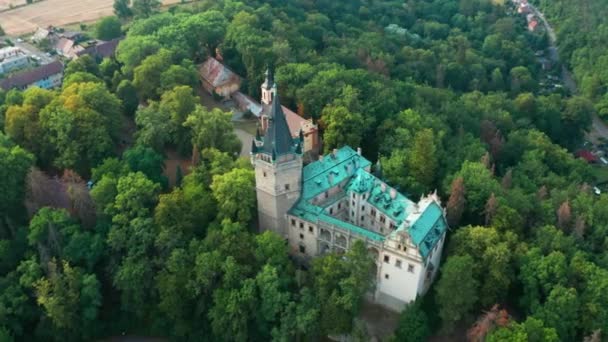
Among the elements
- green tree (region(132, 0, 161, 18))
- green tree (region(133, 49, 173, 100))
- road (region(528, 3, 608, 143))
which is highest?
green tree (region(133, 49, 173, 100))

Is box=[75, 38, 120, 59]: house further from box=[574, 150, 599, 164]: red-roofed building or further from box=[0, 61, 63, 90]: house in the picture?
box=[574, 150, 599, 164]: red-roofed building

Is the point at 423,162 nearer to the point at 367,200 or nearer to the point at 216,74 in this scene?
the point at 367,200

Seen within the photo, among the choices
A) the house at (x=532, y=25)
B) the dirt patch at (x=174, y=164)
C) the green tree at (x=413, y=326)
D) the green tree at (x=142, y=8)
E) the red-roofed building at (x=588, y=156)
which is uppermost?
the green tree at (x=142, y=8)

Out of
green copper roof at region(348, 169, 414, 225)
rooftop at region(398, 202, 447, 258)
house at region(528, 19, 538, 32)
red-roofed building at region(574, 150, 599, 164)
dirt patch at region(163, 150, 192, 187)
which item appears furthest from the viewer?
house at region(528, 19, 538, 32)

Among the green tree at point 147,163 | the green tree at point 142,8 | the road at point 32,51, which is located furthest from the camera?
the green tree at point 142,8

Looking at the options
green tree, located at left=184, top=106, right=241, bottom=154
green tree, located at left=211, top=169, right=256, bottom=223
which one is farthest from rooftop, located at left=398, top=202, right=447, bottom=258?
green tree, located at left=184, top=106, right=241, bottom=154

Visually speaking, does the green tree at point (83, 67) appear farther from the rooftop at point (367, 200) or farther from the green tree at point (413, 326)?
the green tree at point (413, 326)

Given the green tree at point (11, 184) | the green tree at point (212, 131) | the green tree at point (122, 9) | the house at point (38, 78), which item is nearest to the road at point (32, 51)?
the house at point (38, 78)

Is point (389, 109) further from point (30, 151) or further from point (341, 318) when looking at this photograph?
point (30, 151)
